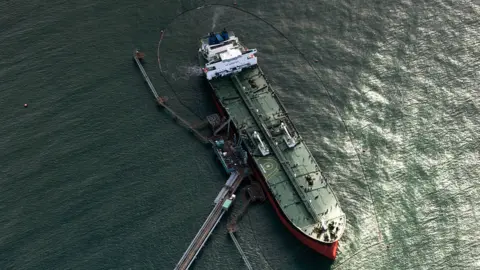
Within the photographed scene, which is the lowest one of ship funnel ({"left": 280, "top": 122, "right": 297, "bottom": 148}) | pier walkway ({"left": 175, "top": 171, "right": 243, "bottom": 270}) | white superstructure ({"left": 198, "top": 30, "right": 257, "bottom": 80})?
pier walkway ({"left": 175, "top": 171, "right": 243, "bottom": 270})

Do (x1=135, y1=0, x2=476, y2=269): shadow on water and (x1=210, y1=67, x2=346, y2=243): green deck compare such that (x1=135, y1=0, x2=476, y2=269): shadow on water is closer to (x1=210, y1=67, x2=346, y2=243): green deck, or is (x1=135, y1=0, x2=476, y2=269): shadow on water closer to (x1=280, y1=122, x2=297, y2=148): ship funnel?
(x1=210, y1=67, x2=346, y2=243): green deck

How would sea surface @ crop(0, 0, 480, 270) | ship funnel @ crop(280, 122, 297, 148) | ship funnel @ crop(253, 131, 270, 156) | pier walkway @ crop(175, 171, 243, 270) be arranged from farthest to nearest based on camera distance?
ship funnel @ crop(280, 122, 297, 148) < ship funnel @ crop(253, 131, 270, 156) < sea surface @ crop(0, 0, 480, 270) < pier walkway @ crop(175, 171, 243, 270)

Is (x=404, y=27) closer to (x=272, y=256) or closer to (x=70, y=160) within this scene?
(x=272, y=256)

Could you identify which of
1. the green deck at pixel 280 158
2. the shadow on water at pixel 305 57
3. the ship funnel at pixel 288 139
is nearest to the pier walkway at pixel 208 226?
the green deck at pixel 280 158

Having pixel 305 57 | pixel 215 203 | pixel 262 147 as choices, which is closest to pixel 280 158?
pixel 262 147

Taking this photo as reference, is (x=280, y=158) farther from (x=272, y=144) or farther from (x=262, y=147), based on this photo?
(x=262, y=147)

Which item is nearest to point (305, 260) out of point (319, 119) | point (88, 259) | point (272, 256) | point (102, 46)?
point (272, 256)

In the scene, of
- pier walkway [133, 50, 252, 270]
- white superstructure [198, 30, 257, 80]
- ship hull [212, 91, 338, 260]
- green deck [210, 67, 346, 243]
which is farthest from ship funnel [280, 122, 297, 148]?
white superstructure [198, 30, 257, 80]
